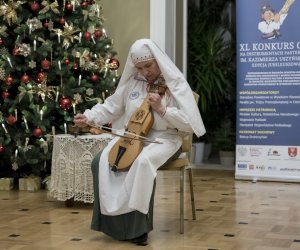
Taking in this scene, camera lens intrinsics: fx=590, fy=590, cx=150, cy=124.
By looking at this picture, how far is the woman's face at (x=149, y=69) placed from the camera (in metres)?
3.84

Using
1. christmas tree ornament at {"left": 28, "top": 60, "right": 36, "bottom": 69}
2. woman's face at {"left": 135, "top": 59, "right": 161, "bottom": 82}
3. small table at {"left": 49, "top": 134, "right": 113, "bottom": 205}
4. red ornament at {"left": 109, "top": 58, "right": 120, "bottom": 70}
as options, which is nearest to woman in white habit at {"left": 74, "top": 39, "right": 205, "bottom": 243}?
woman's face at {"left": 135, "top": 59, "right": 161, "bottom": 82}

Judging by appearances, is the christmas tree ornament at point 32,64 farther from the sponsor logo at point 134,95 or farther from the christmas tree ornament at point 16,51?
the sponsor logo at point 134,95

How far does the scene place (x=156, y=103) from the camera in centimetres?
370

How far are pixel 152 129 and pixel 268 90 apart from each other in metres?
2.99

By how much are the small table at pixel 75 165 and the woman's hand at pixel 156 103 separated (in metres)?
1.18

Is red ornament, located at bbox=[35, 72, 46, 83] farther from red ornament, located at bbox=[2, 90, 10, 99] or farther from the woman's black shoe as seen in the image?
the woman's black shoe

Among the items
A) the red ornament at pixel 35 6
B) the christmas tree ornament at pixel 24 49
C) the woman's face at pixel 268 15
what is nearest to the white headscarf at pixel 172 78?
the christmas tree ornament at pixel 24 49

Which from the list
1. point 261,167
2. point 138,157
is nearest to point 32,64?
point 138,157

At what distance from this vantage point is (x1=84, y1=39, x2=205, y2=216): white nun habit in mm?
3604

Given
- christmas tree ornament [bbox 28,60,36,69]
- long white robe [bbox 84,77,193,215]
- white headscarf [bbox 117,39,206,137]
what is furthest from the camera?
christmas tree ornament [bbox 28,60,36,69]

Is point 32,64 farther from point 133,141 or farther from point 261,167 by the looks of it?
point 261,167

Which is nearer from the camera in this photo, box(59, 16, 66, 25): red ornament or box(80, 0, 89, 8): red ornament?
box(59, 16, 66, 25): red ornament

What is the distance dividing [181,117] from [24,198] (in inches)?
91.4

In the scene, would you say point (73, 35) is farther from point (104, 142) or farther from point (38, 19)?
point (104, 142)
